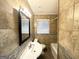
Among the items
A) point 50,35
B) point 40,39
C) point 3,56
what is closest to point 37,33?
point 40,39

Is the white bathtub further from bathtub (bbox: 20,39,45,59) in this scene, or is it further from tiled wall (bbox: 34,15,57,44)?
tiled wall (bbox: 34,15,57,44)

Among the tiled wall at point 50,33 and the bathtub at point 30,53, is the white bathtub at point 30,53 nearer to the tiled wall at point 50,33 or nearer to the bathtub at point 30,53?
the bathtub at point 30,53

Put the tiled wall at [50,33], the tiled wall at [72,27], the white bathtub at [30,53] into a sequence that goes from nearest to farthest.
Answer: the tiled wall at [72,27] < the white bathtub at [30,53] < the tiled wall at [50,33]

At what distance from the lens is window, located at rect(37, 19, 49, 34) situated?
6457 millimetres

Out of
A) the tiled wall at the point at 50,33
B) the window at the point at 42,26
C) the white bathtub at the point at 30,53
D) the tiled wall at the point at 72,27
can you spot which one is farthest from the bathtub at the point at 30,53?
the window at the point at 42,26

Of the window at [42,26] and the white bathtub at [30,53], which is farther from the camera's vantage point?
the window at [42,26]

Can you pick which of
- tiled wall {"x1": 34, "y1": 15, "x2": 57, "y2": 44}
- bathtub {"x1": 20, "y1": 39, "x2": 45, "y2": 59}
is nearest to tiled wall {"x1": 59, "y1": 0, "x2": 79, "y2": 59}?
bathtub {"x1": 20, "y1": 39, "x2": 45, "y2": 59}

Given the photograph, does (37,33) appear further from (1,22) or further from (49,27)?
(1,22)

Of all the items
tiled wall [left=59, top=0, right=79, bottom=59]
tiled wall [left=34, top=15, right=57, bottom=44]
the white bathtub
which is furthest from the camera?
tiled wall [left=34, top=15, right=57, bottom=44]

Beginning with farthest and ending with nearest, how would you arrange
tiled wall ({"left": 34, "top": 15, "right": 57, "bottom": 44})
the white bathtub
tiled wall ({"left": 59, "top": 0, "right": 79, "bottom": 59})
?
1. tiled wall ({"left": 34, "top": 15, "right": 57, "bottom": 44})
2. the white bathtub
3. tiled wall ({"left": 59, "top": 0, "right": 79, "bottom": 59})

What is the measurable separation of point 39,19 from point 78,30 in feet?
18.2

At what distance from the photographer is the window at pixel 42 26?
6.46 metres

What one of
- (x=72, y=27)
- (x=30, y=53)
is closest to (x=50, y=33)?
(x=30, y=53)

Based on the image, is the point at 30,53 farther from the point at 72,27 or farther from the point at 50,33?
the point at 50,33
